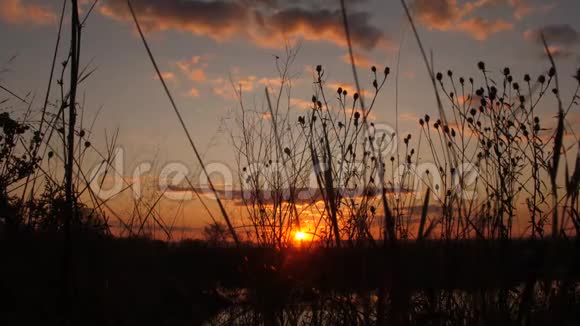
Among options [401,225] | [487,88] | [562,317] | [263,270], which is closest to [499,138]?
[487,88]

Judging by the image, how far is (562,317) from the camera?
0.89 m

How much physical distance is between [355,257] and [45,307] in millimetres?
1226

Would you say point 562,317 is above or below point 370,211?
below

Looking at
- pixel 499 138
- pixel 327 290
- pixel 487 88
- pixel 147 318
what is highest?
pixel 487 88

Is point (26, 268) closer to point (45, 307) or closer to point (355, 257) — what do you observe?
point (45, 307)

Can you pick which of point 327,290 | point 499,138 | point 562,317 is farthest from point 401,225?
point 562,317

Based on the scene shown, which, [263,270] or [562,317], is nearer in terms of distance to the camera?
[562,317]

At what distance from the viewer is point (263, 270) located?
2006 millimetres

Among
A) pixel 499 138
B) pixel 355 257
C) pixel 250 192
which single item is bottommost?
pixel 355 257

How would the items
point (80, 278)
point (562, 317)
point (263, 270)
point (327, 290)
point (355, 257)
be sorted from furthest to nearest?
1. point (80, 278)
2. point (327, 290)
3. point (263, 270)
4. point (355, 257)
5. point (562, 317)

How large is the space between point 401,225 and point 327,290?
3.54 feet

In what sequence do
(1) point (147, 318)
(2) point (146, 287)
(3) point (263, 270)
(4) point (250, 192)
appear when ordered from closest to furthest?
(3) point (263, 270) → (1) point (147, 318) → (2) point (146, 287) → (4) point (250, 192)

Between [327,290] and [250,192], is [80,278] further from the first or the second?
[250,192]

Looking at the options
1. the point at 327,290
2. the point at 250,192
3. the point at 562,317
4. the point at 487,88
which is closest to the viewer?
the point at 562,317
